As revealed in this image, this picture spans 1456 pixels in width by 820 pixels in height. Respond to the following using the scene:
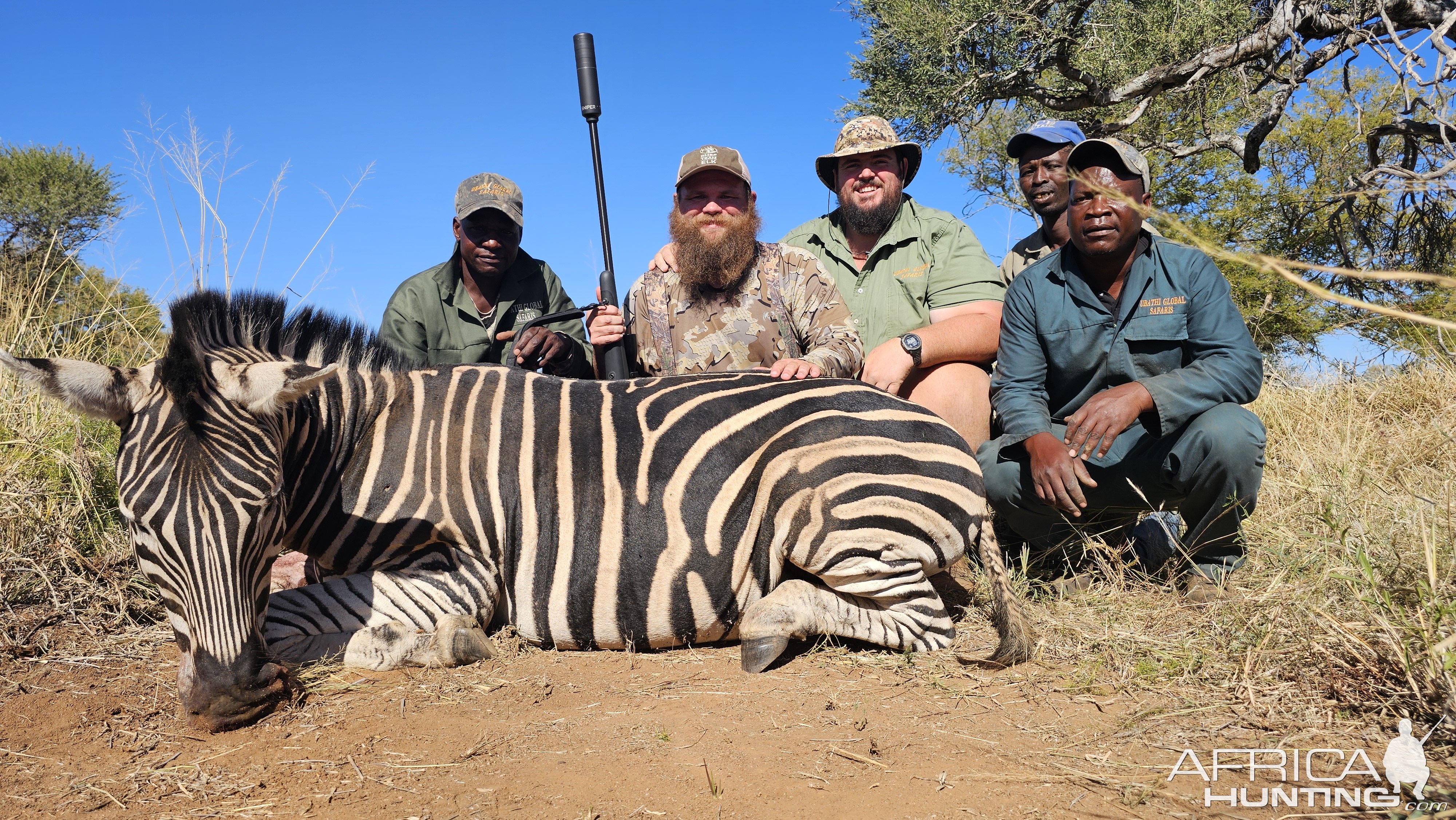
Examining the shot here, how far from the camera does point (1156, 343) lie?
4.53 m

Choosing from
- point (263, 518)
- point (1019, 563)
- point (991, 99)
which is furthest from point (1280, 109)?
point (263, 518)

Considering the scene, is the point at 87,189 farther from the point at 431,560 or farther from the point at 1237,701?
the point at 1237,701

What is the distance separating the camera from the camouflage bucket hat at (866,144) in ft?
20.8

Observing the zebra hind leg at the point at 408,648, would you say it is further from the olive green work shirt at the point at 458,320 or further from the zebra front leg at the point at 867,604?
the olive green work shirt at the point at 458,320

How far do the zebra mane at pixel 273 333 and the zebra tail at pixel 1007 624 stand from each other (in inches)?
111

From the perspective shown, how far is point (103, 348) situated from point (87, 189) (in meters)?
11.7

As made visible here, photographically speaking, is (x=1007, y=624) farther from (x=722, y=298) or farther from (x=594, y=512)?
(x=722, y=298)

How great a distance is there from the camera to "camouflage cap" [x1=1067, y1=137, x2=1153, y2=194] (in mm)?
4453

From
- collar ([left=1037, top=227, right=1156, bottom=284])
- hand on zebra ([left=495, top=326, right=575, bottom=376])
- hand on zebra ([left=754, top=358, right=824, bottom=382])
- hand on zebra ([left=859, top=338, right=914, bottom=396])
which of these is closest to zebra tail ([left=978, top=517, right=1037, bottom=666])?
hand on zebra ([left=754, top=358, right=824, bottom=382])

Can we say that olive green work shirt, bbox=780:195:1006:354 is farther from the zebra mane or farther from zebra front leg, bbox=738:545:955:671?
the zebra mane

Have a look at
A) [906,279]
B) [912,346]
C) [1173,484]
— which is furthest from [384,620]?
[906,279]

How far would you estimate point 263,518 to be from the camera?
3182 millimetres

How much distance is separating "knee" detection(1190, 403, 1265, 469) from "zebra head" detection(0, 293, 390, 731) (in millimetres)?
3713

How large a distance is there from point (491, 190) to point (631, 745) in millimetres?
4735
